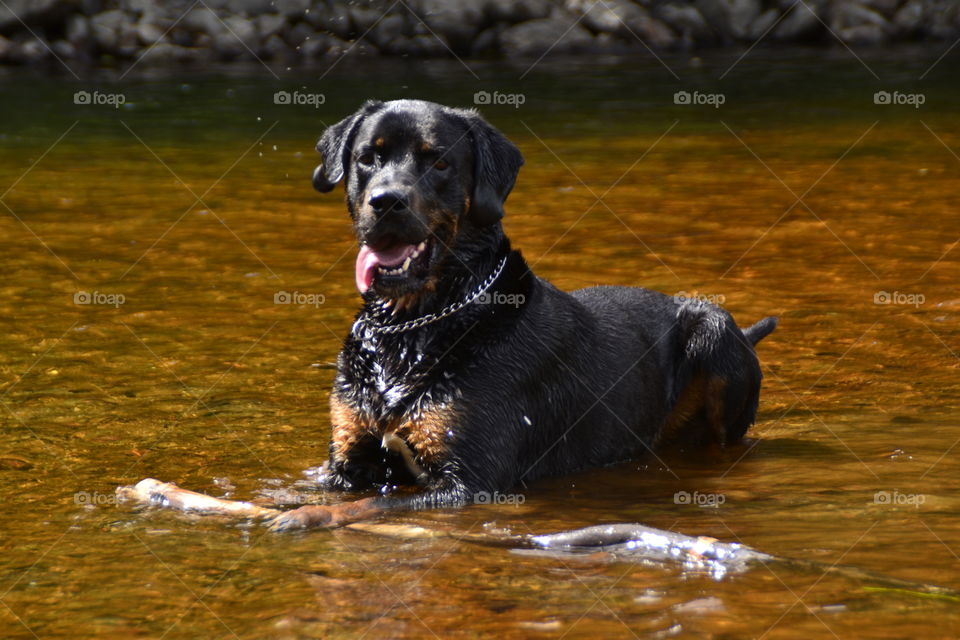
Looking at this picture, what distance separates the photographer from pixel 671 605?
3.97 m

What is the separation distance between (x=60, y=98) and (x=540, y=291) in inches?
533

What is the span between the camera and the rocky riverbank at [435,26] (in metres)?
22.5

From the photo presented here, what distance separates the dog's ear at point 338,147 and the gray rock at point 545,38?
1719cm

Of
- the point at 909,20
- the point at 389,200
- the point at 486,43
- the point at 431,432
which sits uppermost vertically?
the point at 909,20

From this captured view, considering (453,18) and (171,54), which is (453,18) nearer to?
(453,18)

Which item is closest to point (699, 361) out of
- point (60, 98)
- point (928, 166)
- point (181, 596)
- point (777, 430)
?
point (777, 430)

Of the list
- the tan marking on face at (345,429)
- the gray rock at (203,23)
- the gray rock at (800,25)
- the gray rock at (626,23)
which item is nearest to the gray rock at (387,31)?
the gray rock at (203,23)

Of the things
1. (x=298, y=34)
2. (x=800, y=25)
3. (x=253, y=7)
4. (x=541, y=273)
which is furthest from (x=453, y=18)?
(x=541, y=273)

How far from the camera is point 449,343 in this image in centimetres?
542

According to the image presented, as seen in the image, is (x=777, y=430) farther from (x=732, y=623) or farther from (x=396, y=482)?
(x=732, y=623)

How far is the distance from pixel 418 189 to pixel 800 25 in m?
19.3

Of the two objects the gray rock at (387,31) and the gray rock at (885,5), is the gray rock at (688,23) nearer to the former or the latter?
the gray rock at (885,5)

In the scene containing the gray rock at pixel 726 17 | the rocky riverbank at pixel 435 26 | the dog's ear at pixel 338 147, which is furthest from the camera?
the gray rock at pixel 726 17

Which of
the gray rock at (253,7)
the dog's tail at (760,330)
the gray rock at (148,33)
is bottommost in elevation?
the dog's tail at (760,330)
